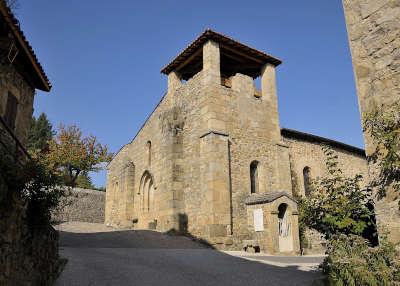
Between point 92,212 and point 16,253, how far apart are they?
25.5 metres

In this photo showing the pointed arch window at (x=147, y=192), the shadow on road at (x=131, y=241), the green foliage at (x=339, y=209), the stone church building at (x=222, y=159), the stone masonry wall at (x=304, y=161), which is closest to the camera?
the green foliage at (x=339, y=209)

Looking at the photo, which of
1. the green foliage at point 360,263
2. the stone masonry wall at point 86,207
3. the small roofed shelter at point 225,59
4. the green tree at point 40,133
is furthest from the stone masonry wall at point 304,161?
the green tree at point 40,133

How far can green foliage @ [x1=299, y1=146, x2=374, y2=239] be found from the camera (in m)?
5.77

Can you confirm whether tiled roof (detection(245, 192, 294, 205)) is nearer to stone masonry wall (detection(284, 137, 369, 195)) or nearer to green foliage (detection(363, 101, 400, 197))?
stone masonry wall (detection(284, 137, 369, 195))

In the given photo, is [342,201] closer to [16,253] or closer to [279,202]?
[16,253]

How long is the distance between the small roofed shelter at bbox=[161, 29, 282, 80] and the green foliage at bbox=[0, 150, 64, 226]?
39.2ft

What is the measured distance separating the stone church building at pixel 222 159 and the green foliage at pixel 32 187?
8.85m

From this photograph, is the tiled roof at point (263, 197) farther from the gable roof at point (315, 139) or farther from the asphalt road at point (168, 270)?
the gable roof at point (315, 139)

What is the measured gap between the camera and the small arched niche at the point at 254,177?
1598 cm

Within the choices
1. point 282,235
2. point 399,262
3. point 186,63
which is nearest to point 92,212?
point 186,63

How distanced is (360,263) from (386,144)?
7.63ft

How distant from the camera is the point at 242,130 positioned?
53.2ft

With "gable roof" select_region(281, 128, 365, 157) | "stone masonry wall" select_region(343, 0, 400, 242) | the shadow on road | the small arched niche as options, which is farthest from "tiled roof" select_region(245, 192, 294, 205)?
"stone masonry wall" select_region(343, 0, 400, 242)

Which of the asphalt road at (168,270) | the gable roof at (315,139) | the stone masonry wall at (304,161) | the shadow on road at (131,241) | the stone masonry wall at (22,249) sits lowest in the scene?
the asphalt road at (168,270)
